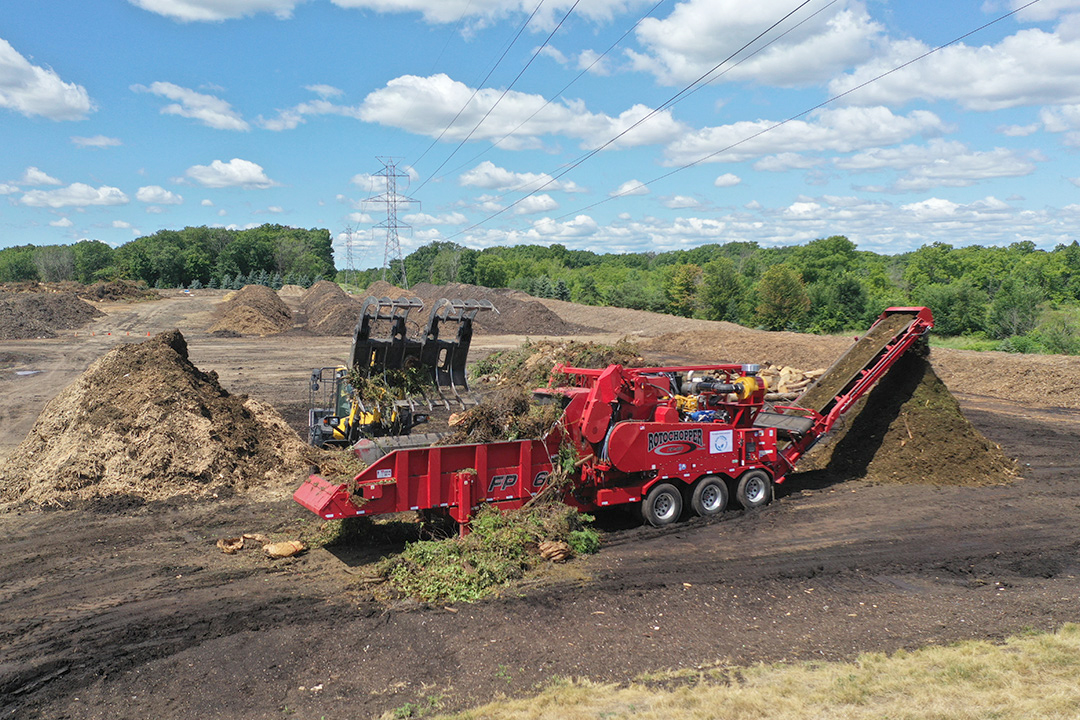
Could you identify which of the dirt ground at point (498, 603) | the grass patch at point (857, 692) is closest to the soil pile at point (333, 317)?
the dirt ground at point (498, 603)

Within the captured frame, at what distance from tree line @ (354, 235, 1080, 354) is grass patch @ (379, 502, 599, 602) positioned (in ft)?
118

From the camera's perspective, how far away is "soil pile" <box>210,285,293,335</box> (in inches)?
1825

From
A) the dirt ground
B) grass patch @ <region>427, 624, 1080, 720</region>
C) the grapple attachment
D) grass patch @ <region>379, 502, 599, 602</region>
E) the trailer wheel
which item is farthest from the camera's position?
the grapple attachment

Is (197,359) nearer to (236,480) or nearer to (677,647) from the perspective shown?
(236,480)

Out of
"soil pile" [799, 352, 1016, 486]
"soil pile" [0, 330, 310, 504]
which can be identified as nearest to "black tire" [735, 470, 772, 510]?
"soil pile" [799, 352, 1016, 486]

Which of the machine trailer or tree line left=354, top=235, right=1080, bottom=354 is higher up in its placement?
tree line left=354, top=235, right=1080, bottom=354

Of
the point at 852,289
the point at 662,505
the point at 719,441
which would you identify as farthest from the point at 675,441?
the point at 852,289

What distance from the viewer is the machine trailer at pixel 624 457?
367 inches

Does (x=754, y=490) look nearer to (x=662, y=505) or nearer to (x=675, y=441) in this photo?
(x=662, y=505)

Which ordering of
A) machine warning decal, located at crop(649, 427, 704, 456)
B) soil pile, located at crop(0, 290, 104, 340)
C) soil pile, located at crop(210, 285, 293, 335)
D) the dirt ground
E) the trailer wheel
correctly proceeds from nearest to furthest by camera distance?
the dirt ground → machine warning decal, located at crop(649, 427, 704, 456) → the trailer wheel → soil pile, located at crop(0, 290, 104, 340) → soil pile, located at crop(210, 285, 293, 335)

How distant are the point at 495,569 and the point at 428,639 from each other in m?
1.52

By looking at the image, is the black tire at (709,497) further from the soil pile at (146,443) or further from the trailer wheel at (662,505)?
the soil pile at (146,443)

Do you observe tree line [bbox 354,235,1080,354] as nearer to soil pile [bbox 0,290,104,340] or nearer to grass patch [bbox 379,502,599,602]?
grass patch [bbox 379,502,599,602]

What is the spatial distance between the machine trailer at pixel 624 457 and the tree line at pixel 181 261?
97.9 meters
